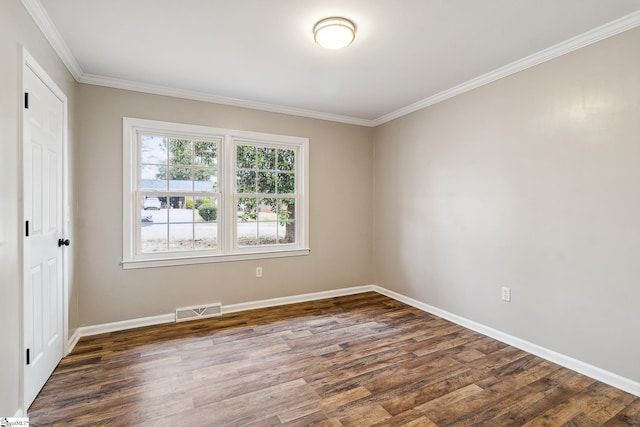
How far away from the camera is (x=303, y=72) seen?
118 inches

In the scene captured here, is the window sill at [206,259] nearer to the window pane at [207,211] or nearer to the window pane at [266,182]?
the window pane at [207,211]

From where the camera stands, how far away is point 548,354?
261 centimetres

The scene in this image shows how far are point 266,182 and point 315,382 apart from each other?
2.53 meters

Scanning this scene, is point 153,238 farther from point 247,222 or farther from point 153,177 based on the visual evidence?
point 247,222

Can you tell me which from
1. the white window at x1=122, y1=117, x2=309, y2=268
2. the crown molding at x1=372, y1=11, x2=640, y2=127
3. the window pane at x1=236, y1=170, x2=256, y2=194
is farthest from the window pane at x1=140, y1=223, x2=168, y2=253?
the crown molding at x1=372, y1=11, x2=640, y2=127

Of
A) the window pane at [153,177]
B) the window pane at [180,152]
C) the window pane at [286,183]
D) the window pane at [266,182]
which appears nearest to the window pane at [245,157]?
the window pane at [266,182]

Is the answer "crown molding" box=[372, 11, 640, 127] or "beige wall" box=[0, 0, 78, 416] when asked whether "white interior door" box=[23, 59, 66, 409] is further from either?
"crown molding" box=[372, 11, 640, 127]

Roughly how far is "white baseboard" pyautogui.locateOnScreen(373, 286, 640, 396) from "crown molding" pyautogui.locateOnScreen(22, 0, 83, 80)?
4374mm

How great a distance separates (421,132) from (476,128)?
30.0 inches

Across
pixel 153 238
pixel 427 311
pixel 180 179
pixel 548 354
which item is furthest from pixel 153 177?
pixel 548 354

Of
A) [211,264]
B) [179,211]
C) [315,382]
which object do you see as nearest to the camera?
[315,382]

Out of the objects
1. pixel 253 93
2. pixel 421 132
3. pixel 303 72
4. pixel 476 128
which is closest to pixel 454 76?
pixel 476 128

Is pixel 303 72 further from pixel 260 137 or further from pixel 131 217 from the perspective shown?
pixel 131 217

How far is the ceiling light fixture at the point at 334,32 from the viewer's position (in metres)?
2.17
